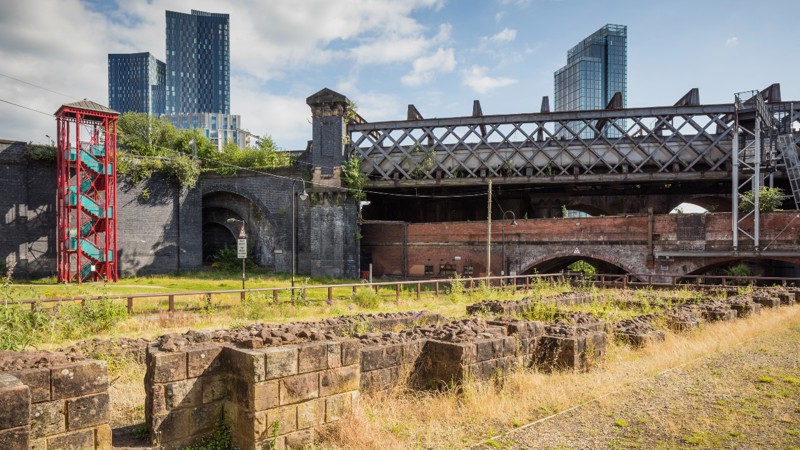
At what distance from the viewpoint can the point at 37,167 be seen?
80.4 ft

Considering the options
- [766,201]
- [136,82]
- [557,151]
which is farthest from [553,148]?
[136,82]

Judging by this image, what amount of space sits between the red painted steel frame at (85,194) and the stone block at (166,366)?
2196 cm

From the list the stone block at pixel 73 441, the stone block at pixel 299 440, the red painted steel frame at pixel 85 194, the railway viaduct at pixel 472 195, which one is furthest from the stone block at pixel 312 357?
the red painted steel frame at pixel 85 194

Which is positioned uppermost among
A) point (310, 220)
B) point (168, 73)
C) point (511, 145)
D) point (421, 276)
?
point (168, 73)

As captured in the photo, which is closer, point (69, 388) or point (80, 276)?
point (69, 388)

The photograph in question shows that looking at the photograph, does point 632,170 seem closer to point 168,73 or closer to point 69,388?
point 69,388

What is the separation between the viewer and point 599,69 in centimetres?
14512

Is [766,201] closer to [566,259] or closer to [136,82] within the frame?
[566,259]

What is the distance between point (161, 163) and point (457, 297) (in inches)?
769

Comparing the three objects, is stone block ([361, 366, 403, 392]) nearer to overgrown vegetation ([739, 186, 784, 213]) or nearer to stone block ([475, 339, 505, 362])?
A: stone block ([475, 339, 505, 362])

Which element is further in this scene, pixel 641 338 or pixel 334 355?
pixel 641 338

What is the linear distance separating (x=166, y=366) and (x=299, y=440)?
139cm

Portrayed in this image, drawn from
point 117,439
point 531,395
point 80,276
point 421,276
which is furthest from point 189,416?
point 421,276

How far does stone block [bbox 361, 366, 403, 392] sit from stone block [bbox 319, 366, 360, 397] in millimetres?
858
